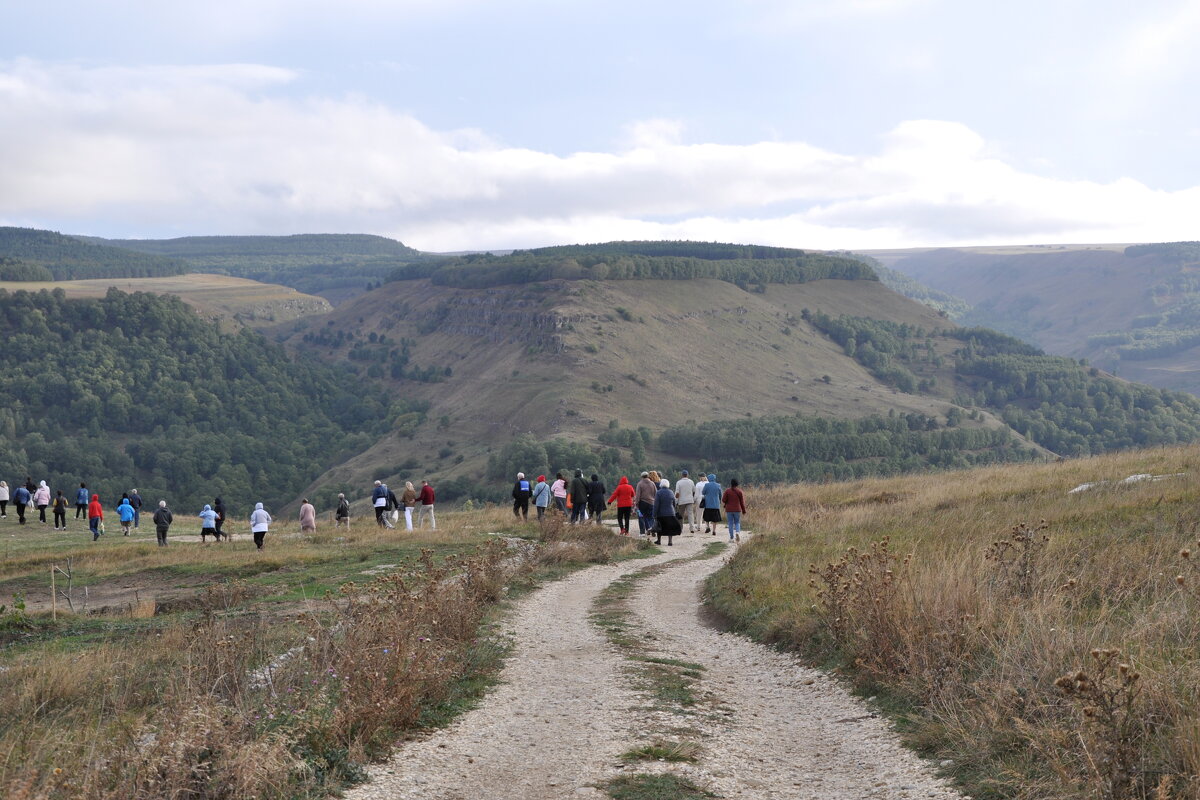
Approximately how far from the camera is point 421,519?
27.0m

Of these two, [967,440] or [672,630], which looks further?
[967,440]

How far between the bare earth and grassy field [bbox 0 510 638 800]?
1.22 feet

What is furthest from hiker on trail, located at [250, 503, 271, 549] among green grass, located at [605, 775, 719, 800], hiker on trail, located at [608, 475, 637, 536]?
green grass, located at [605, 775, 719, 800]

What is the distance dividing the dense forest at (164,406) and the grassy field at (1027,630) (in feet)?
317

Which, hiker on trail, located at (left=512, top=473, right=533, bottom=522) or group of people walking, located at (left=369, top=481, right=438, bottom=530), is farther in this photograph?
hiker on trail, located at (left=512, top=473, right=533, bottom=522)

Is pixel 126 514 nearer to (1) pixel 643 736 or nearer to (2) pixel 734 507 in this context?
(2) pixel 734 507

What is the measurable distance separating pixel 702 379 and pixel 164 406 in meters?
71.6

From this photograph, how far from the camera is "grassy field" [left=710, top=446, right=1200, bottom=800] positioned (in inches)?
211

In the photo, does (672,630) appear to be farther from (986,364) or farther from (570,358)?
(986,364)

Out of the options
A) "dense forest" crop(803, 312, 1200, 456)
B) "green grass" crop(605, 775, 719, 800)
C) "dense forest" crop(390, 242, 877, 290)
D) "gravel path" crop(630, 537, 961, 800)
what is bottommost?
"dense forest" crop(803, 312, 1200, 456)

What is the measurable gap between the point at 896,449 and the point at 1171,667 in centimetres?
10491

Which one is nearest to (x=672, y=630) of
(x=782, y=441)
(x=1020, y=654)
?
(x=1020, y=654)

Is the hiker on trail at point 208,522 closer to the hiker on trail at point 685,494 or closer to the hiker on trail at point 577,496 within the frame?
the hiker on trail at point 577,496

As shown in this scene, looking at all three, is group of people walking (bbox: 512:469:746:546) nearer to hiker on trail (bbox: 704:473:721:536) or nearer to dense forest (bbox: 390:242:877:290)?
hiker on trail (bbox: 704:473:721:536)
